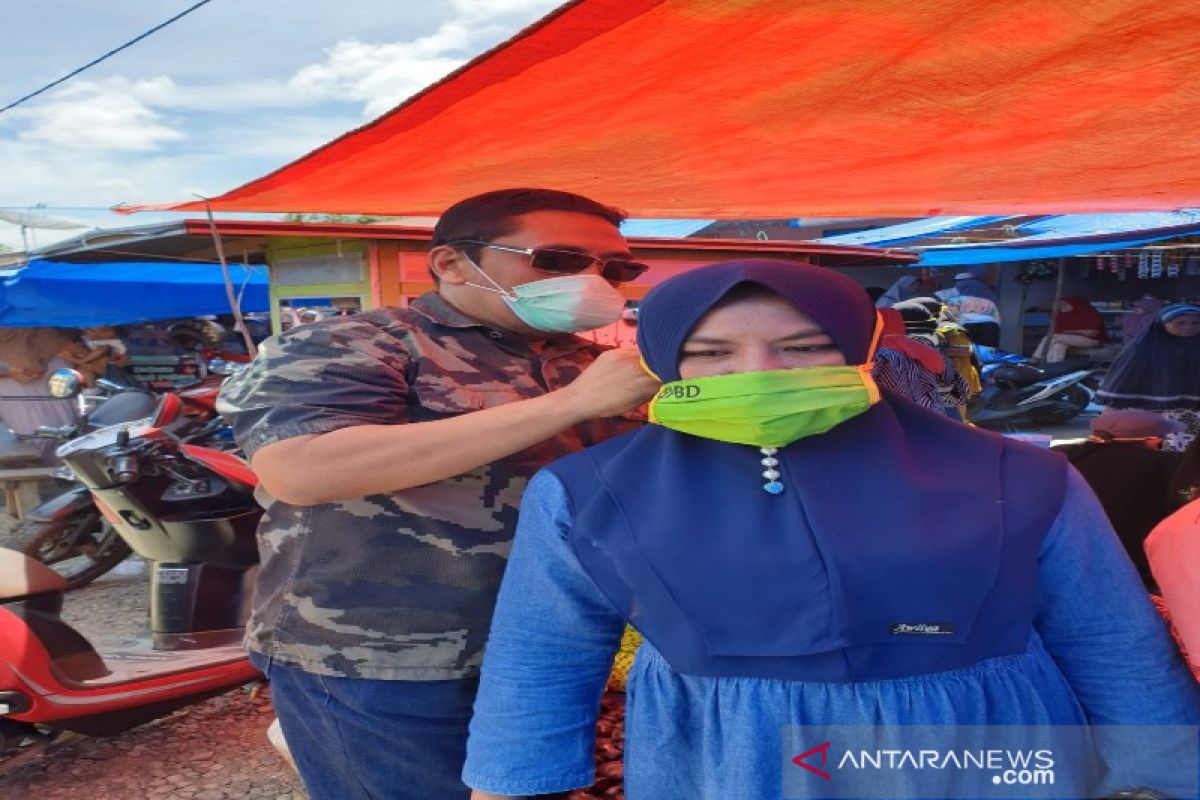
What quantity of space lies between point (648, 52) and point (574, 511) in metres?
0.86

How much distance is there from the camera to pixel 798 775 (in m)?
1.01

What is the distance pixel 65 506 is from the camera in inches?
203

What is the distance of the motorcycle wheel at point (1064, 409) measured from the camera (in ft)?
33.4

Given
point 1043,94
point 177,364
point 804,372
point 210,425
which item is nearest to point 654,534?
point 804,372

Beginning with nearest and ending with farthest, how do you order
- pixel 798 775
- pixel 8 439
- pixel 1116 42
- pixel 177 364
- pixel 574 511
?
pixel 798 775 < pixel 574 511 < pixel 1116 42 < pixel 8 439 < pixel 177 364

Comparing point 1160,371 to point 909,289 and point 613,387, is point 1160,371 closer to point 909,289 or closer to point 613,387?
point 909,289

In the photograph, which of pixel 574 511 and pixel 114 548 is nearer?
pixel 574 511

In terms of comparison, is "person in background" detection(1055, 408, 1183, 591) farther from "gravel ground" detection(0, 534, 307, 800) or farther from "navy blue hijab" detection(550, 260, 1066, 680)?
"gravel ground" detection(0, 534, 307, 800)

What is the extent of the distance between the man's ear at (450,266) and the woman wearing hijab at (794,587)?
2.14ft

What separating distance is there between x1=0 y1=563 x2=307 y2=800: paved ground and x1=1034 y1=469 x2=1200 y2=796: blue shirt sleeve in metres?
2.89

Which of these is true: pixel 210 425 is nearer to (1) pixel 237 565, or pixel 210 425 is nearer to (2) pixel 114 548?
A: (1) pixel 237 565

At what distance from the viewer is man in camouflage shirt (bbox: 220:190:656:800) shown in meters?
1.33

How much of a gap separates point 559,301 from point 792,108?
0.70 metres

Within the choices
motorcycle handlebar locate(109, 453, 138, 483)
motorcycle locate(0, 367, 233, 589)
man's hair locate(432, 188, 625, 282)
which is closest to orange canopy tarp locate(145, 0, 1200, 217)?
man's hair locate(432, 188, 625, 282)
